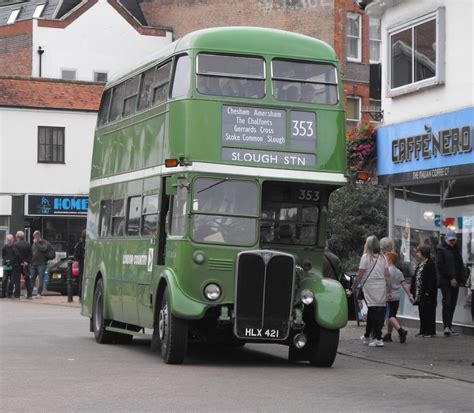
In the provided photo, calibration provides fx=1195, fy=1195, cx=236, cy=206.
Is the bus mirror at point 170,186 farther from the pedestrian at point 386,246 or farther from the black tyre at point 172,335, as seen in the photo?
the pedestrian at point 386,246

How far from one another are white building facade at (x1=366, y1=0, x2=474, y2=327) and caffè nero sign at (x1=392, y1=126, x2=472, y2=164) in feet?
0.06

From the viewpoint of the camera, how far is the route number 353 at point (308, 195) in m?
16.6

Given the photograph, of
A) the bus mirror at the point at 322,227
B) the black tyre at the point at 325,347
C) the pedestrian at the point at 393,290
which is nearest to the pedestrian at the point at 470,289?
the pedestrian at the point at 393,290

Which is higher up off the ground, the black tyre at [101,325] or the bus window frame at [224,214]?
the bus window frame at [224,214]

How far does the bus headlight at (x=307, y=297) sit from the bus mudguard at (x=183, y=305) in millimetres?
1285

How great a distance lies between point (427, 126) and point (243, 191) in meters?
7.82

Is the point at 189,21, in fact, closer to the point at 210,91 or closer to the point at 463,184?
the point at 463,184

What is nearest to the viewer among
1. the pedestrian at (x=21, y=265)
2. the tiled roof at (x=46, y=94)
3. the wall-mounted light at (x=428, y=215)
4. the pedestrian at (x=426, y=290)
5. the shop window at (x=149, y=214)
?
the shop window at (x=149, y=214)

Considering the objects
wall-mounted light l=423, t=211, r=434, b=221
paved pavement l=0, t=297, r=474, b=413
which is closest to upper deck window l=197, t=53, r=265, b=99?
paved pavement l=0, t=297, r=474, b=413

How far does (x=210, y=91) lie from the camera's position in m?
15.9

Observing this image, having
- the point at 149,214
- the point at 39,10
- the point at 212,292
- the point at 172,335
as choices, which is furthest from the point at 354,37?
the point at 172,335

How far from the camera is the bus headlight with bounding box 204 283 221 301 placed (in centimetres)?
1559

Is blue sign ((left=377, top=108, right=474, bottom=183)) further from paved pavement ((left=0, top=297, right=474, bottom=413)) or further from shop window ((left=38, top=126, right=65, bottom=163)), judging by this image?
shop window ((left=38, top=126, right=65, bottom=163))

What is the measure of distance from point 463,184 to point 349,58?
103 ft
